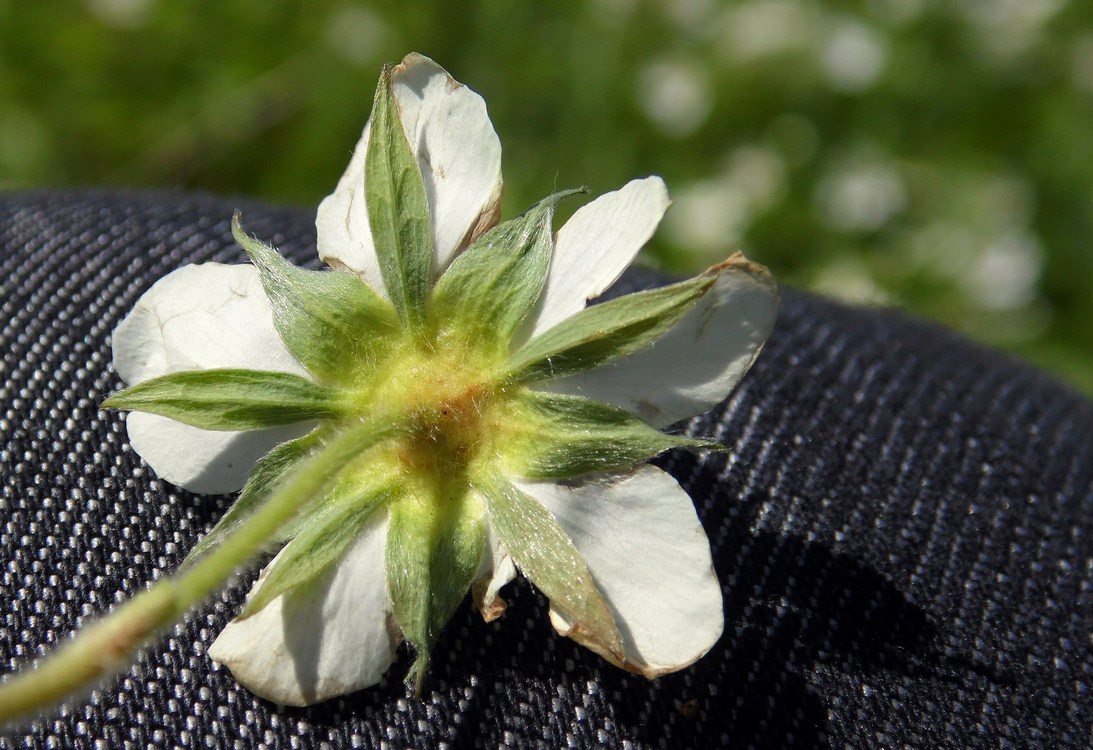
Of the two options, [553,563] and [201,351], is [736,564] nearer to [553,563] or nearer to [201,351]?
[553,563]

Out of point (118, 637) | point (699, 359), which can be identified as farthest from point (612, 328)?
point (118, 637)

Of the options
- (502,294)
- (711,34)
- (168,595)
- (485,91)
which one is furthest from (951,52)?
(168,595)

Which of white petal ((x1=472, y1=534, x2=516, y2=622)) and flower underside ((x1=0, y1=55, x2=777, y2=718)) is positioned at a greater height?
flower underside ((x1=0, y1=55, x2=777, y2=718))

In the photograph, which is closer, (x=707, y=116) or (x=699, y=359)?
(x=699, y=359)

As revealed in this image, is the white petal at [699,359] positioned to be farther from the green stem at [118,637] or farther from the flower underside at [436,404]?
the green stem at [118,637]

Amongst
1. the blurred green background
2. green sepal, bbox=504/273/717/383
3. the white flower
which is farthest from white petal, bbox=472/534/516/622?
the blurred green background

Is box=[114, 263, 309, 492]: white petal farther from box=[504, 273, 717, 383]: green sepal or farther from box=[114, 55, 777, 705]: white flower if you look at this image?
box=[504, 273, 717, 383]: green sepal
